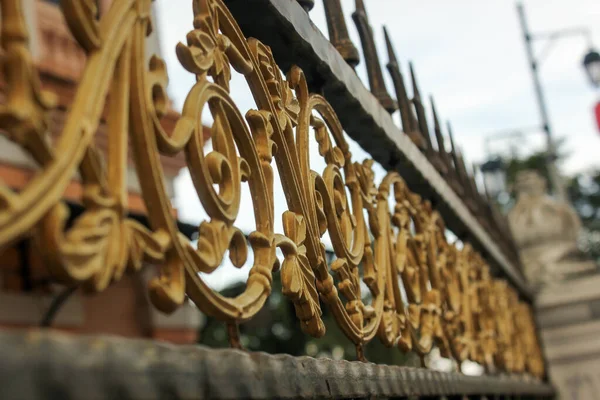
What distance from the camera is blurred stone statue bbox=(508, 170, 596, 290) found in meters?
4.51

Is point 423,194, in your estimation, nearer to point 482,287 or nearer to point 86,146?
point 482,287

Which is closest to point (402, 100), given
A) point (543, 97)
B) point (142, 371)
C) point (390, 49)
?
point (390, 49)

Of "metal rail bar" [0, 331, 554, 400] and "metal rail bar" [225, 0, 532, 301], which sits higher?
"metal rail bar" [225, 0, 532, 301]

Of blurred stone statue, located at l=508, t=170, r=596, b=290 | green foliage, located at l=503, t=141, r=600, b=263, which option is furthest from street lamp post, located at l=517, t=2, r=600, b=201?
green foliage, located at l=503, t=141, r=600, b=263

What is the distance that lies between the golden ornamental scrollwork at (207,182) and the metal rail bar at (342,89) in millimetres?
46

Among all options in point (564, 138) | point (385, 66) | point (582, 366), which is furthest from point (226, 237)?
point (564, 138)

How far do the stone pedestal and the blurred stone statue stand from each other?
143mm

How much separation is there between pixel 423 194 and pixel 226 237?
4.37 ft

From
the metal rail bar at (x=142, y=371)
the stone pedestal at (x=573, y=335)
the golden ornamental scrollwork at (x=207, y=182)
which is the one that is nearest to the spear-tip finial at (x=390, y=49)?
the golden ornamental scrollwork at (x=207, y=182)

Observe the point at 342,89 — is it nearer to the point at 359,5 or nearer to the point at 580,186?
the point at 359,5

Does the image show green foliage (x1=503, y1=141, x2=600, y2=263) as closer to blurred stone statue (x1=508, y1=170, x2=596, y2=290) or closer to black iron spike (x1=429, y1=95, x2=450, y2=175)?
blurred stone statue (x1=508, y1=170, x2=596, y2=290)

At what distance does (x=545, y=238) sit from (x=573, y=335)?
75 centimetres

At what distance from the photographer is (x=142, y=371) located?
0.56 metres

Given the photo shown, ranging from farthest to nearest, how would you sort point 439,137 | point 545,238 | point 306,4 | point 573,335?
point 545,238, point 573,335, point 439,137, point 306,4
